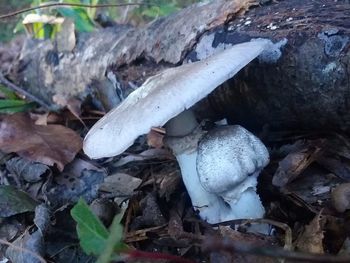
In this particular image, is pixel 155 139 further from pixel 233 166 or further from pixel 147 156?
pixel 233 166

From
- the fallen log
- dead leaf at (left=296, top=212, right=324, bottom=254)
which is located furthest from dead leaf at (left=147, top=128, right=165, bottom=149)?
dead leaf at (left=296, top=212, right=324, bottom=254)

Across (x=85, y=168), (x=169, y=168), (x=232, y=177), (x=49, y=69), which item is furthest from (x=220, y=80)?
(x=49, y=69)

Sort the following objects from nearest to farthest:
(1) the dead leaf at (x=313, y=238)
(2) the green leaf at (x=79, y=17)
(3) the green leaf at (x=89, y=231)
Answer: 1. (3) the green leaf at (x=89, y=231)
2. (1) the dead leaf at (x=313, y=238)
3. (2) the green leaf at (x=79, y=17)

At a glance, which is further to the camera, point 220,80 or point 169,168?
point 169,168

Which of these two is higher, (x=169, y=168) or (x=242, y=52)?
(x=242, y=52)

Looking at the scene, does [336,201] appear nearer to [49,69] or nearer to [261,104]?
[261,104]

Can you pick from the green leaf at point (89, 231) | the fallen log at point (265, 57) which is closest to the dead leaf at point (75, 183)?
the fallen log at point (265, 57)

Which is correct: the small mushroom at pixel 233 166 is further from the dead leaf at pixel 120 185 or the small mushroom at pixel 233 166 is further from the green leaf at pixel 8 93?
the green leaf at pixel 8 93

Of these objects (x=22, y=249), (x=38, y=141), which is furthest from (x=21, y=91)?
(x=22, y=249)
